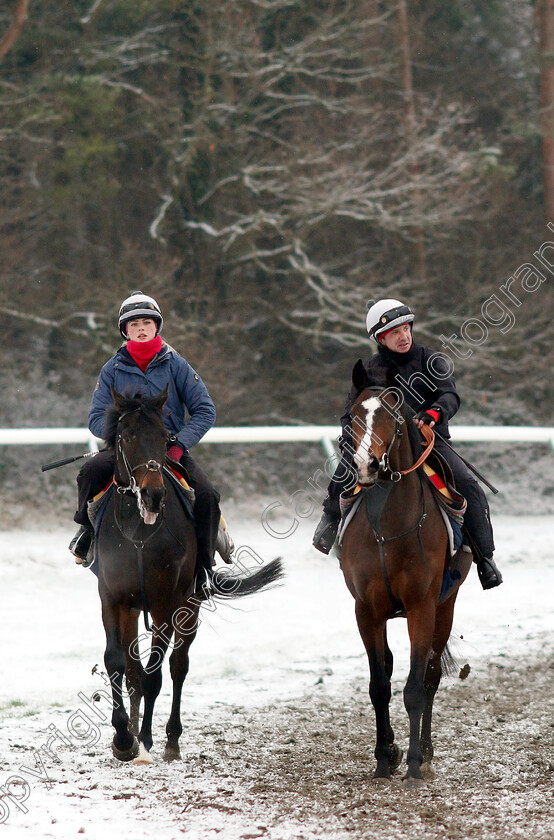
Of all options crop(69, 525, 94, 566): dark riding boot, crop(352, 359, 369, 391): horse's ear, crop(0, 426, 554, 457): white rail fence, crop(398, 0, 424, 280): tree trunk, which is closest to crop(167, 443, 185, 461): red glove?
crop(69, 525, 94, 566): dark riding boot

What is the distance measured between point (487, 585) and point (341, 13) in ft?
45.3

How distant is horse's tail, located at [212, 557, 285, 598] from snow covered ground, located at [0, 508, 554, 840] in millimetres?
957

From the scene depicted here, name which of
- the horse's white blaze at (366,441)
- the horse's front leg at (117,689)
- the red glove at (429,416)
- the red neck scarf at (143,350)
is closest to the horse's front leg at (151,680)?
the horse's front leg at (117,689)

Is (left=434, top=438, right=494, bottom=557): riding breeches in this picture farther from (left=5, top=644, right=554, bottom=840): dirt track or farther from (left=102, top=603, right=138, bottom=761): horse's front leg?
(left=102, top=603, right=138, bottom=761): horse's front leg

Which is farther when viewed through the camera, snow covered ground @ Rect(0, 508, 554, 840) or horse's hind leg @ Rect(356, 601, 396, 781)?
horse's hind leg @ Rect(356, 601, 396, 781)

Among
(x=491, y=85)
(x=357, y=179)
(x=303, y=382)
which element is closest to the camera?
(x=357, y=179)

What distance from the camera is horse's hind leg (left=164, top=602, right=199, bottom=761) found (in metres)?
6.55

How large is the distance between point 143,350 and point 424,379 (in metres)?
1.73

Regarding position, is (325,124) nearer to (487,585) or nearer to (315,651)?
(315,651)

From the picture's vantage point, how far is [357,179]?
17.6 metres

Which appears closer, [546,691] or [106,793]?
[106,793]

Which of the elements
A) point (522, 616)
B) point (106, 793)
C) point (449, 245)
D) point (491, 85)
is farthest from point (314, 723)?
point (491, 85)

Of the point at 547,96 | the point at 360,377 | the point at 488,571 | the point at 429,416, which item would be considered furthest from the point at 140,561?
the point at 547,96

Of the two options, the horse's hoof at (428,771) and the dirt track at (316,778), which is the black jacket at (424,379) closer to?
the horse's hoof at (428,771)
